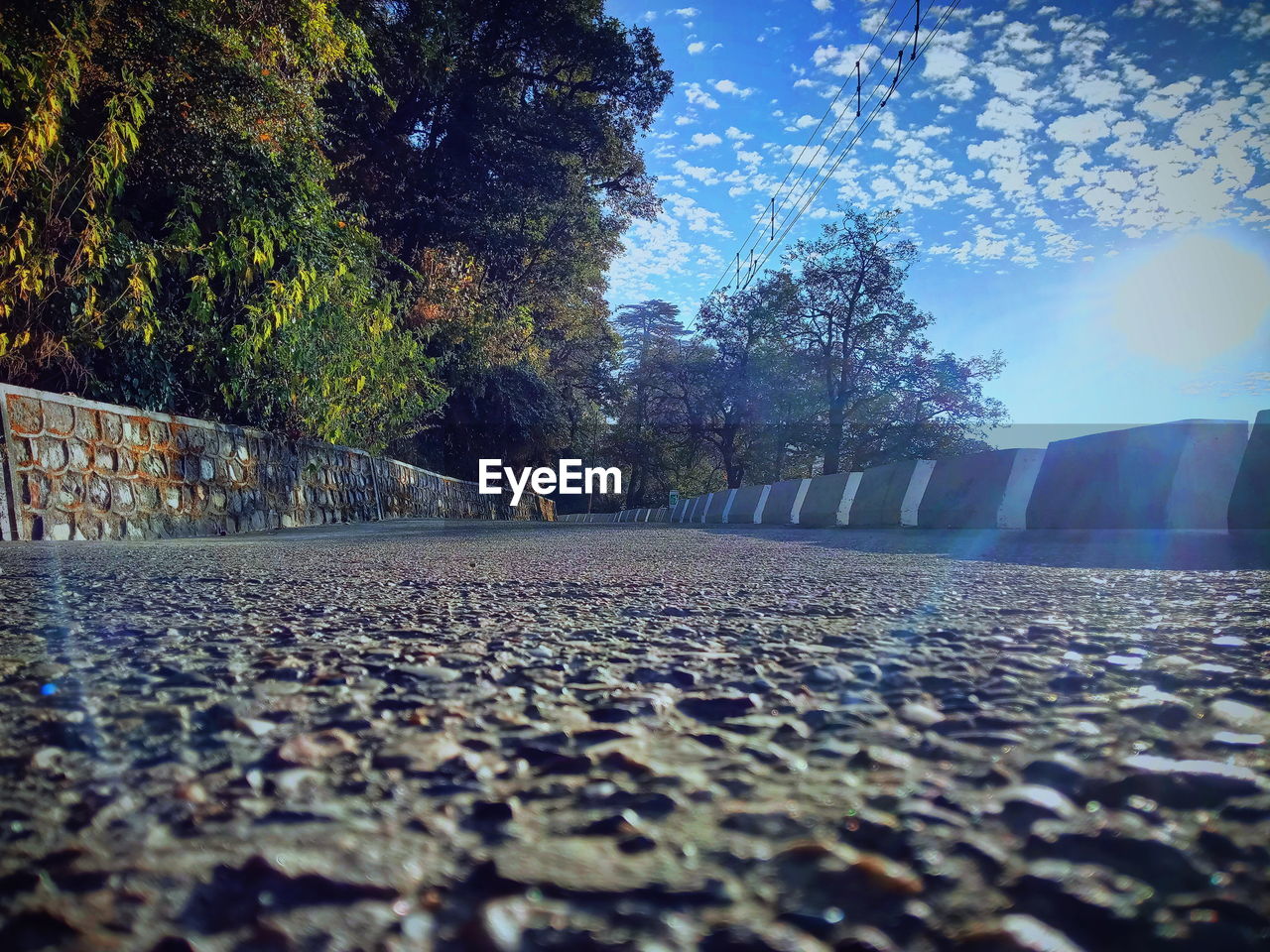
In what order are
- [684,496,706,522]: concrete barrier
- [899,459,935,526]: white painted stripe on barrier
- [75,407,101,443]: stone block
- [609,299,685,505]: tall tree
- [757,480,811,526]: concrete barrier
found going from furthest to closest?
[609,299,685,505]: tall tree
[684,496,706,522]: concrete barrier
[757,480,811,526]: concrete barrier
[899,459,935,526]: white painted stripe on barrier
[75,407,101,443]: stone block

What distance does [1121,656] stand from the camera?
3.62 feet

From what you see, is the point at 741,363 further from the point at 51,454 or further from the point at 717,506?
the point at 51,454

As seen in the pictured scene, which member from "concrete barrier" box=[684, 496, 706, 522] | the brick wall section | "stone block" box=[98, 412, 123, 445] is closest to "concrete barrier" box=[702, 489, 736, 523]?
"concrete barrier" box=[684, 496, 706, 522]

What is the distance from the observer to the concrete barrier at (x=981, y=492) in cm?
590

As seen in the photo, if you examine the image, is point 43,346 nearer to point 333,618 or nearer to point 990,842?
point 333,618

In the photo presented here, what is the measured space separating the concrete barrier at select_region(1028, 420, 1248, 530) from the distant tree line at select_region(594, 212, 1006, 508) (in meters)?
21.3

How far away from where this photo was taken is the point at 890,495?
7699 millimetres

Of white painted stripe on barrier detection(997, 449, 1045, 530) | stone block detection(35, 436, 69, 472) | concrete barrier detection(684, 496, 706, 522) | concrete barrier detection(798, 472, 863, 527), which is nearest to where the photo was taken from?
stone block detection(35, 436, 69, 472)

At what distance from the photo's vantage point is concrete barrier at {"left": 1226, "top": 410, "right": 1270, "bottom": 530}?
4.10 metres

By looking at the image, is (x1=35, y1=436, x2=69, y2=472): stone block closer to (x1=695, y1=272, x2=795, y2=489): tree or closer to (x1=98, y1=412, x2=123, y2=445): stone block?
(x1=98, y1=412, x2=123, y2=445): stone block

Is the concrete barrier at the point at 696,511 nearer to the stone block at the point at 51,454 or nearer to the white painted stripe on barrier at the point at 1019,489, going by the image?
the white painted stripe on barrier at the point at 1019,489

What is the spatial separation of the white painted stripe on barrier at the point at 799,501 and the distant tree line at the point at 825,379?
16821 millimetres

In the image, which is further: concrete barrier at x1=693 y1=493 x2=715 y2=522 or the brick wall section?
concrete barrier at x1=693 y1=493 x2=715 y2=522

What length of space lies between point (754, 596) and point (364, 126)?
1403 cm
